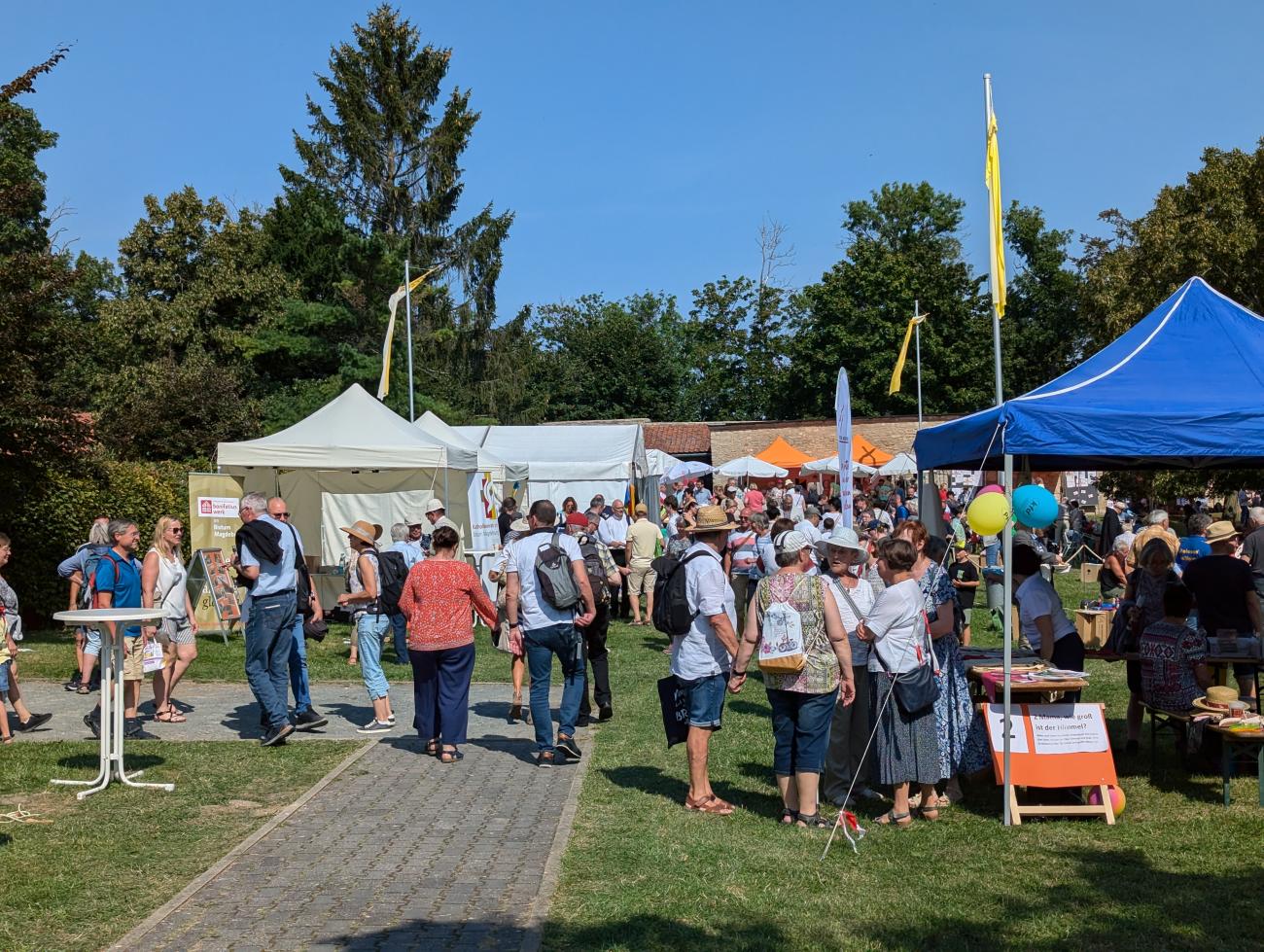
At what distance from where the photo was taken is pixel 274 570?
902cm

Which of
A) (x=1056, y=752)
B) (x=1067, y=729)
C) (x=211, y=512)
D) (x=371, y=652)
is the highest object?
(x=211, y=512)

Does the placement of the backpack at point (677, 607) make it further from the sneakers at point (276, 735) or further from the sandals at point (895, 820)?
the sneakers at point (276, 735)

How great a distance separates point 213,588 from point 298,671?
20.6 ft

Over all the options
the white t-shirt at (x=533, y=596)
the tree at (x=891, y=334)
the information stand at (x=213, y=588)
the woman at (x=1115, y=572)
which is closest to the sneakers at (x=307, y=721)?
the white t-shirt at (x=533, y=596)

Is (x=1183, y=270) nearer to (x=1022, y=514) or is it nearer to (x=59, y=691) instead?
(x=1022, y=514)

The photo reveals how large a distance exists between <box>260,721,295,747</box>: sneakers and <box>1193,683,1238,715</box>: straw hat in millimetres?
6705

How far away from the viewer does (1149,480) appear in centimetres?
3130

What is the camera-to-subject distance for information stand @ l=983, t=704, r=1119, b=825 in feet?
23.5

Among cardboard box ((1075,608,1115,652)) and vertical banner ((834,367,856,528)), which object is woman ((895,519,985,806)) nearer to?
vertical banner ((834,367,856,528))

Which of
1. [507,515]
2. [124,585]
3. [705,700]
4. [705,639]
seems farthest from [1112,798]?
[507,515]

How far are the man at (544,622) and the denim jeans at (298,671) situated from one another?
1.90m

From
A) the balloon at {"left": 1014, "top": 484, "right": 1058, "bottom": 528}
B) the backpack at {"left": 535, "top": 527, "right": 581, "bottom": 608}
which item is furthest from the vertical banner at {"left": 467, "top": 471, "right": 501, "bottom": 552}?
the balloon at {"left": 1014, "top": 484, "right": 1058, "bottom": 528}

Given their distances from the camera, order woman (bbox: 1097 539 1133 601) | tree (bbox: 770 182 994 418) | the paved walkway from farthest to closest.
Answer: tree (bbox: 770 182 994 418)
woman (bbox: 1097 539 1133 601)
the paved walkway

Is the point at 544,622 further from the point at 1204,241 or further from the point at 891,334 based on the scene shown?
the point at 891,334
